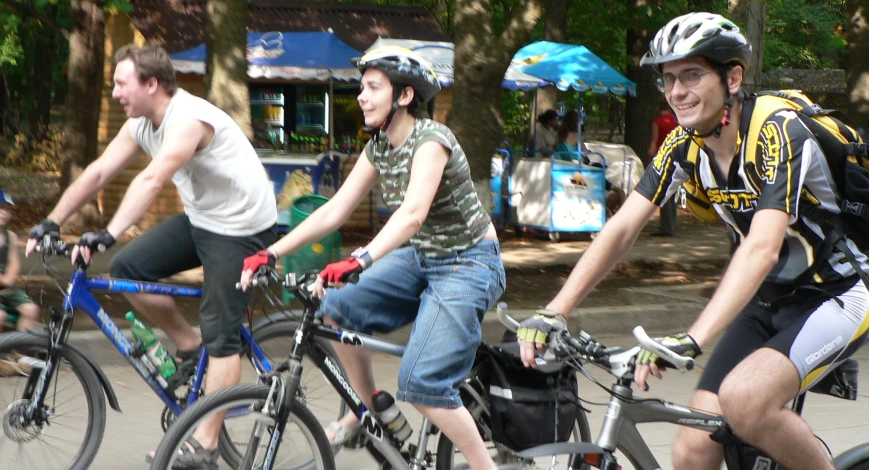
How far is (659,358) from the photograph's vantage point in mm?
2814

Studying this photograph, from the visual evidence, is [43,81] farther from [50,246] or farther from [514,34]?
[50,246]

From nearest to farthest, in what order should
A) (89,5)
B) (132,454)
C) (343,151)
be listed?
1. (132,454)
2. (89,5)
3. (343,151)

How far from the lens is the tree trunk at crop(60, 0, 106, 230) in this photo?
1287 cm

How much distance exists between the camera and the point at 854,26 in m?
9.95

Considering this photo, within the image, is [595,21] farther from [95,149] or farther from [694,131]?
[694,131]

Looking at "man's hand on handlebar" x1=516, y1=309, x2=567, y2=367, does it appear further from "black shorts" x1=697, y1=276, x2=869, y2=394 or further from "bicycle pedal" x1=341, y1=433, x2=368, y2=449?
"bicycle pedal" x1=341, y1=433, x2=368, y2=449

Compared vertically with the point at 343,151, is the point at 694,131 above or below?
above

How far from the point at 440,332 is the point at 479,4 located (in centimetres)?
565

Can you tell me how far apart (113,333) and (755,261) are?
2.67 meters

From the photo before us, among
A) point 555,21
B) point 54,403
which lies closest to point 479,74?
point 54,403

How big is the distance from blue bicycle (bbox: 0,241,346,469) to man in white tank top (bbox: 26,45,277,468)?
0.32ft

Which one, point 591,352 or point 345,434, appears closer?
point 591,352

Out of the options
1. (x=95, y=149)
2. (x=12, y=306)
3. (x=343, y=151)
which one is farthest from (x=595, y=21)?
(x=12, y=306)

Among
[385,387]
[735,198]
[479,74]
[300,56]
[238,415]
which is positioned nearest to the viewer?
[735,198]
